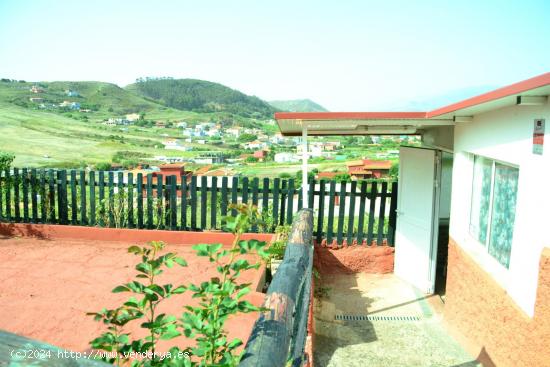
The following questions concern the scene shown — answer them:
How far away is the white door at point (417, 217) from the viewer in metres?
6.89

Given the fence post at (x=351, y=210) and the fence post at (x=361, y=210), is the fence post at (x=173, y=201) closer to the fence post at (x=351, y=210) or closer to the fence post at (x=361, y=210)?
the fence post at (x=351, y=210)

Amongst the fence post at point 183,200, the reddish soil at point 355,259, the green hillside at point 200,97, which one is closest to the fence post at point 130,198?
the fence post at point 183,200

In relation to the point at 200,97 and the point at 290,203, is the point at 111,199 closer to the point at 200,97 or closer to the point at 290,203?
the point at 290,203

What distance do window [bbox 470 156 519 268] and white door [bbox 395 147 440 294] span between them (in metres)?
1.53

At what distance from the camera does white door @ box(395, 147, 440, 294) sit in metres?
6.89

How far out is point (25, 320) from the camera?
179 inches

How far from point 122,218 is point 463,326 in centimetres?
639

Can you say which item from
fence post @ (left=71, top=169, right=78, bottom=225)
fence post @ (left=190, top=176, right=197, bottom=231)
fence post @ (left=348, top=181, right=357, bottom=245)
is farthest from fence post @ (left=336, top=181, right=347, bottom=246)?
fence post @ (left=71, top=169, right=78, bottom=225)

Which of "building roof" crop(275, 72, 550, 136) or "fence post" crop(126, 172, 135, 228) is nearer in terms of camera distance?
"building roof" crop(275, 72, 550, 136)

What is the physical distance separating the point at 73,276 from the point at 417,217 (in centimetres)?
543

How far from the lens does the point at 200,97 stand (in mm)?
87750

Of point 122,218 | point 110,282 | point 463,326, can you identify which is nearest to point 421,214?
point 463,326

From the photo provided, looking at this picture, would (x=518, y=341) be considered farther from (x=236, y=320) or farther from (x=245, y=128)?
(x=245, y=128)

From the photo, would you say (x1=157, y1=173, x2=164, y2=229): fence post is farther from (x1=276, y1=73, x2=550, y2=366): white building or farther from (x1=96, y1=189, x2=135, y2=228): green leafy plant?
(x1=276, y1=73, x2=550, y2=366): white building
